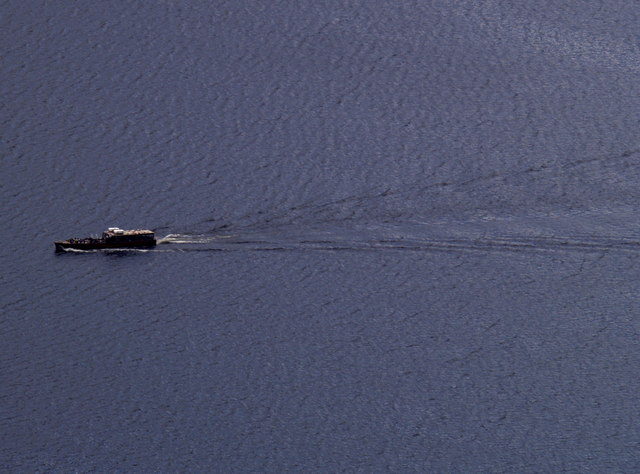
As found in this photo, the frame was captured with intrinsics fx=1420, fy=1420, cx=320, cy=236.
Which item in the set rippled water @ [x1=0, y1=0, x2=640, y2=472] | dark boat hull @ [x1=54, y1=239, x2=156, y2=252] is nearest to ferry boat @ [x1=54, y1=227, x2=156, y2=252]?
dark boat hull @ [x1=54, y1=239, x2=156, y2=252]

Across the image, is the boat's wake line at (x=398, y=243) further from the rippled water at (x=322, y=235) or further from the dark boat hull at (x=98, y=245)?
the dark boat hull at (x=98, y=245)

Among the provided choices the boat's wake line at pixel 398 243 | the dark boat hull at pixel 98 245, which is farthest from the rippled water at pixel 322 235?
the dark boat hull at pixel 98 245

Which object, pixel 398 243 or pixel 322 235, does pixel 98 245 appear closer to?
pixel 322 235

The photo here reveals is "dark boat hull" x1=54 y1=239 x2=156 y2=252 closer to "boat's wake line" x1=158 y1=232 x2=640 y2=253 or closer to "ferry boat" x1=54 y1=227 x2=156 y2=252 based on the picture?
"ferry boat" x1=54 y1=227 x2=156 y2=252

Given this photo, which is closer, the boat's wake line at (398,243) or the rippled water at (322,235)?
the rippled water at (322,235)

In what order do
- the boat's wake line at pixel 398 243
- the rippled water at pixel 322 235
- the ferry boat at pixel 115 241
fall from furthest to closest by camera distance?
the ferry boat at pixel 115 241
the boat's wake line at pixel 398 243
the rippled water at pixel 322 235
